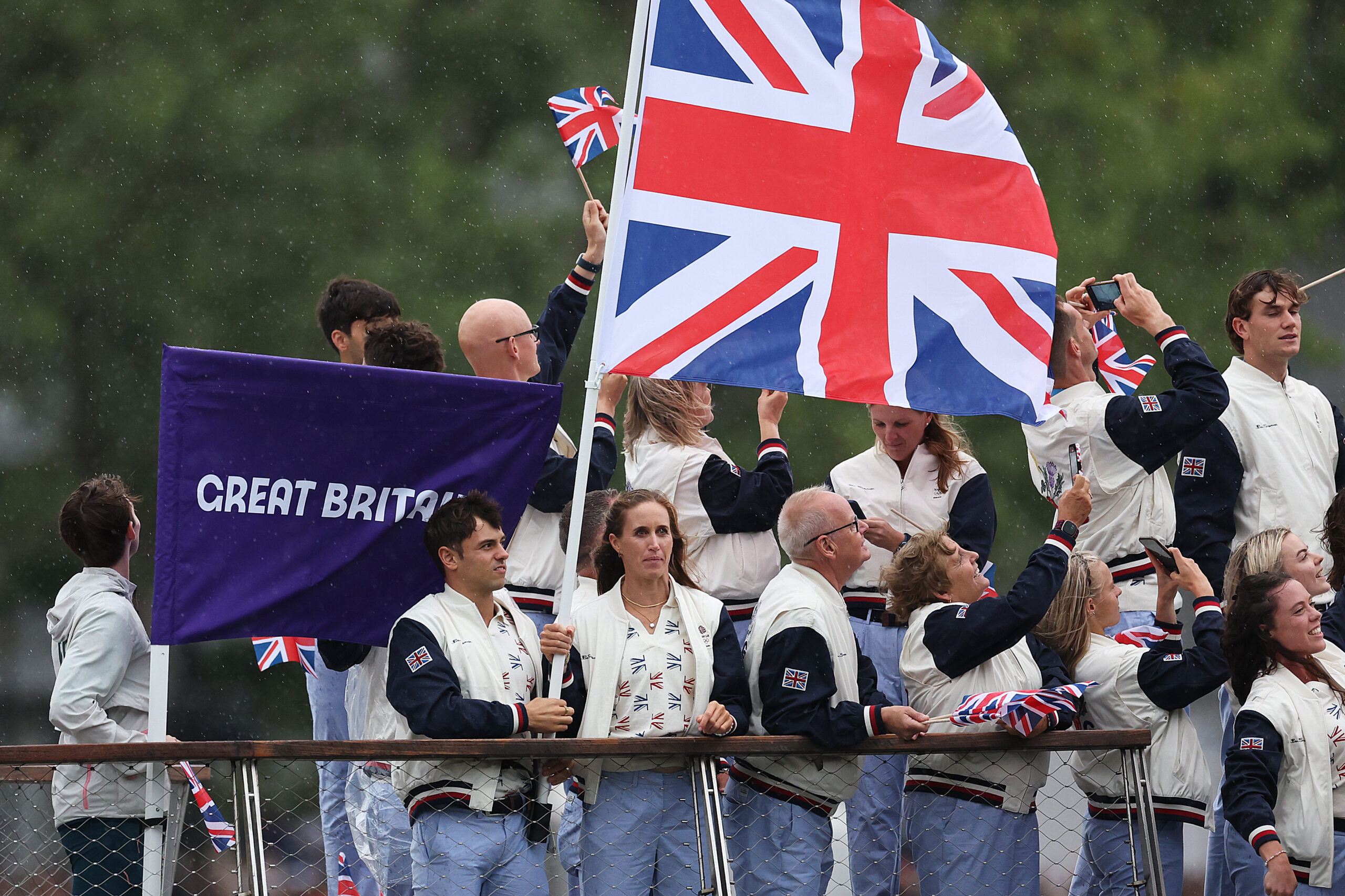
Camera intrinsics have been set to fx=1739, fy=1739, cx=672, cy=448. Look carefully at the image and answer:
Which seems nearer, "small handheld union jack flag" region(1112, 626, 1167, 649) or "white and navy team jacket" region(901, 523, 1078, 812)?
"white and navy team jacket" region(901, 523, 1078, 812)

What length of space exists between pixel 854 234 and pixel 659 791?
1.90 meters

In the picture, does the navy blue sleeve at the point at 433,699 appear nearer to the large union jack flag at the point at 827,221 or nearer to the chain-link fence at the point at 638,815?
the chain-link fence at the point at 638,815

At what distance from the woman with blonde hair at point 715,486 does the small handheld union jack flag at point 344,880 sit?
63.2 inches

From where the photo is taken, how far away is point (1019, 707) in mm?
5371

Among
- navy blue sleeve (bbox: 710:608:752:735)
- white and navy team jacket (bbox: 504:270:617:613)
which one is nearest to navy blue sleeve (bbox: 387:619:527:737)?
navy blue sleeve (bbox: 710:608:752:735)

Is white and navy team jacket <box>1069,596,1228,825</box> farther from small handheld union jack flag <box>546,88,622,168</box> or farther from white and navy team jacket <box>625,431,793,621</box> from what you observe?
small handheld union jack flag <box>546,88,622,168</box>

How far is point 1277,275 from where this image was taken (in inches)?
265

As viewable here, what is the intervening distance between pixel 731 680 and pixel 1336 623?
222cm

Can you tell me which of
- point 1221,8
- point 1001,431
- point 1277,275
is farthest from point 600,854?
point 1221,8

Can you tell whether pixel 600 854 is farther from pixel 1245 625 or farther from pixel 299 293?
pixel 299 293

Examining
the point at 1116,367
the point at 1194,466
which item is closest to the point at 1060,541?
the point at 1194,466

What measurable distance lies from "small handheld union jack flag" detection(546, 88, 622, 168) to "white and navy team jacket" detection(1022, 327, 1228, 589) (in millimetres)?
1866

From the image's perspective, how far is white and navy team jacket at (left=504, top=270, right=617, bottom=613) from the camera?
5.86 m

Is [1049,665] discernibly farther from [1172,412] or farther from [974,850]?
[1172,412]
